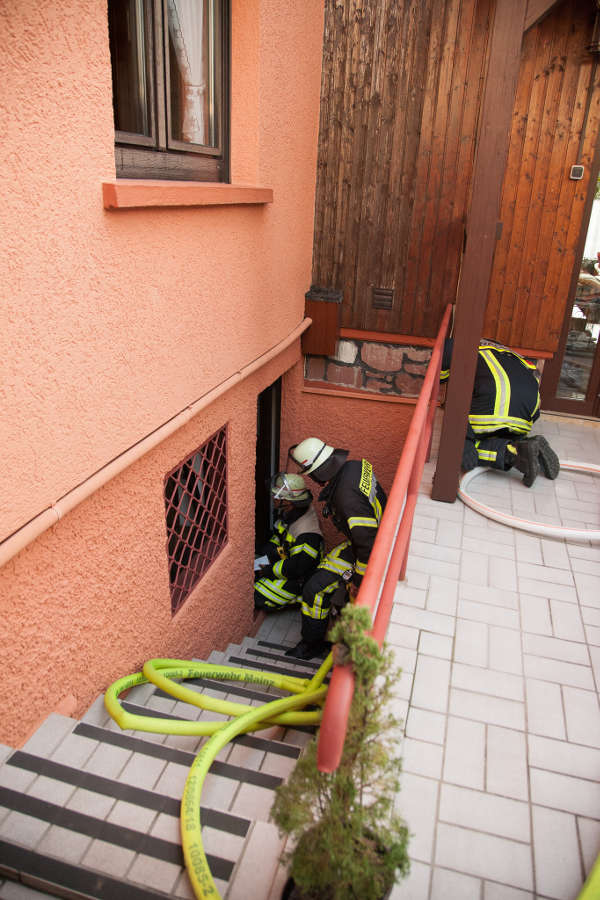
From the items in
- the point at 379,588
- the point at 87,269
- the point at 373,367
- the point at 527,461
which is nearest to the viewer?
the point at 379,588

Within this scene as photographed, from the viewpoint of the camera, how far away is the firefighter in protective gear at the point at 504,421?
5.22 m

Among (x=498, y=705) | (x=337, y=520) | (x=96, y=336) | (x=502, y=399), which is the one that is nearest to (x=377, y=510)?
(x=337, y=520)

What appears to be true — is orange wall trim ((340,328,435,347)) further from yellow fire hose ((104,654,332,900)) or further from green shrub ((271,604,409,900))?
green shrub ((271,604,409,900))

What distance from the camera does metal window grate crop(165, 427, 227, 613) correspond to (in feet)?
14.0

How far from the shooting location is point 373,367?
6.97 metres

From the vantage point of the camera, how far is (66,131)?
2457mm

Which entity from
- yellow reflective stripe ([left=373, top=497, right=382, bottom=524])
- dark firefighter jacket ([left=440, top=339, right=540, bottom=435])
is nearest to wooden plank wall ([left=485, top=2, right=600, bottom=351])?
dark firefighter jacket ([left=440, top=339, right=540, bottom=435])

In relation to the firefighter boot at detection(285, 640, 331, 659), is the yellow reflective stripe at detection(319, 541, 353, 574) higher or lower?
higher

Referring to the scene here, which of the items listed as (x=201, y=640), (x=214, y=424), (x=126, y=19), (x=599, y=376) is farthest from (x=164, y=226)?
(x=599, y=376)

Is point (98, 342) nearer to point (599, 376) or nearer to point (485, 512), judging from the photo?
point (485, 512)

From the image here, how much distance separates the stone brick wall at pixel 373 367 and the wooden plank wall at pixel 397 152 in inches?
9.0

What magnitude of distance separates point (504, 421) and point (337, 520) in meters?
1.76

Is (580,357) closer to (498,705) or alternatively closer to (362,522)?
(362,522)

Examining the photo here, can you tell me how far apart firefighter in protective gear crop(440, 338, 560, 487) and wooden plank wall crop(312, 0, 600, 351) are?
43.1 inches
